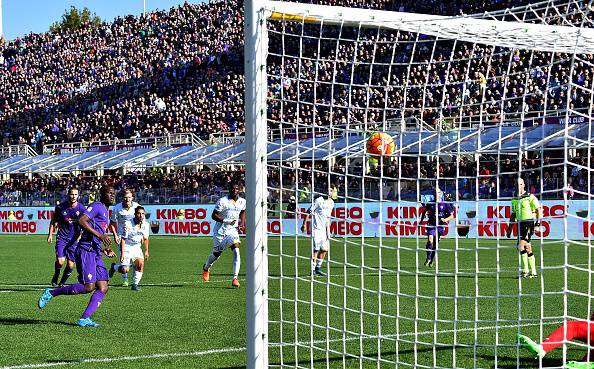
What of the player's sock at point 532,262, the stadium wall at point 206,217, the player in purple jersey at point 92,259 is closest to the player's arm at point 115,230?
the player in purple jersey at point 92,259

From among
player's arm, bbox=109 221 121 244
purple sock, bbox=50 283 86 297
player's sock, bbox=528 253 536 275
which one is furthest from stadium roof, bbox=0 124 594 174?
player's sock, bbox=528 253 536 275

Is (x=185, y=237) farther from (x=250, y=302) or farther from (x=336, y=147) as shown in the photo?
(x=250, y=302)

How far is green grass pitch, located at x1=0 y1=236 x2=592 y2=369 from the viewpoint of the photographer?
27.2 ft

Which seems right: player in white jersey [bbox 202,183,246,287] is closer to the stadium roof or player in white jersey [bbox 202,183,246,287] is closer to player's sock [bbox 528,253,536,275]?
player's sock [bbox 528,253,536,275]

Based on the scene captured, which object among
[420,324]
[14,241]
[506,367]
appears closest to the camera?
[506,367]

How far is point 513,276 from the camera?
1803cm

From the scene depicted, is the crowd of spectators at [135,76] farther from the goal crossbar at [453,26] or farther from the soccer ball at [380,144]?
the goal crossbar at [453,26]

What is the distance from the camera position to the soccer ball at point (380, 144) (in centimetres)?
946

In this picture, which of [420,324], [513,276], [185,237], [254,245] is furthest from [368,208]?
[254,245]

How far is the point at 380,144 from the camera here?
31.8ft

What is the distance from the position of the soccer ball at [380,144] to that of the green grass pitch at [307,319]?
3.13 feet

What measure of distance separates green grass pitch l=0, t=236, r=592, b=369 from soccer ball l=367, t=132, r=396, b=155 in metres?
0.95

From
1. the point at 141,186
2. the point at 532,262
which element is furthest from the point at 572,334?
the point at 141,186

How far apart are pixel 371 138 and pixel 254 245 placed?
2743 millimetres
